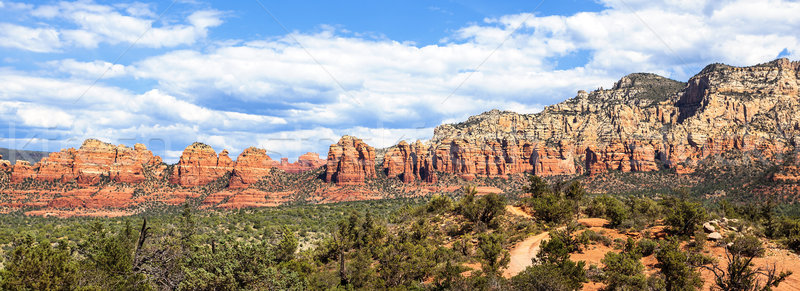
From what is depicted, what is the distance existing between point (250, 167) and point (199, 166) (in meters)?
15.6

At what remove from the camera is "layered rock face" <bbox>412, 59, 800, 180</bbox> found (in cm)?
14562

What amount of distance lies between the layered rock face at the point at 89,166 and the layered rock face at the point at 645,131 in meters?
83.5

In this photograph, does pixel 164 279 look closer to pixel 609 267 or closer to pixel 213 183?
pixel 609 267

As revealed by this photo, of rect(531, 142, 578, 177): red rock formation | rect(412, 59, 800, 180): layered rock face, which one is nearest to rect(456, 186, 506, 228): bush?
rect(412, 59, 800, 180): layered rock face

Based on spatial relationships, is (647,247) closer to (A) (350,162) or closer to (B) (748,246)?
(B) (748,246)

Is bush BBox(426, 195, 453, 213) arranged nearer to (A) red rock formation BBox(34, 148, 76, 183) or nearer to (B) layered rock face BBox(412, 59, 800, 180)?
(B) layered rock face BBox(412, 59, 800, 180)

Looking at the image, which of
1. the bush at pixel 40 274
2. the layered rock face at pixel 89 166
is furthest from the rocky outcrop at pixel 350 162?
the bush at pixel 40 274

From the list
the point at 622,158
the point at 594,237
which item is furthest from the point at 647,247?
the point at 622,158

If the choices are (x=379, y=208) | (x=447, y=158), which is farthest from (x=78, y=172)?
(x=447, y=158)

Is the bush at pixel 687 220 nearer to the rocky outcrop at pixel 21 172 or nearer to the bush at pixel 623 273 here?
the bush at pixel 623 273

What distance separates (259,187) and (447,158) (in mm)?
66287

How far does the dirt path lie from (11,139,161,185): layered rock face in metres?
128

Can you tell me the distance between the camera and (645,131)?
6845 inches

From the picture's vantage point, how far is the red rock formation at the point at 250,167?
138 meters
